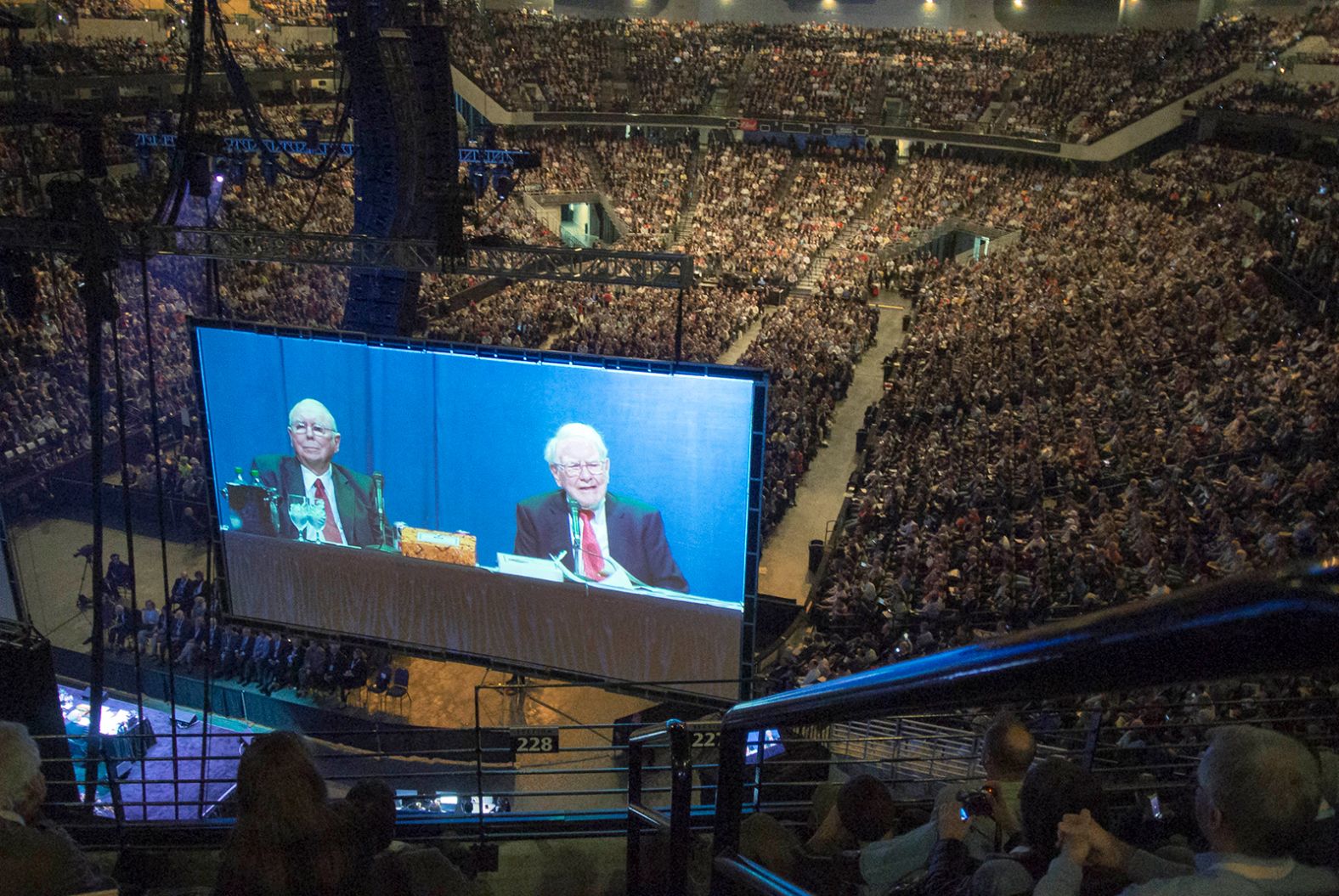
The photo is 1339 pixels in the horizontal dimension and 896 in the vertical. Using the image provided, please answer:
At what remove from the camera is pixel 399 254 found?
9.24 m

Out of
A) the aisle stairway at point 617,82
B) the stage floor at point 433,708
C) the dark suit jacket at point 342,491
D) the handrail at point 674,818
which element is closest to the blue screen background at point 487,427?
the dark suit jacket at point 342,491

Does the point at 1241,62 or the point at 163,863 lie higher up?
the point at 1241,62

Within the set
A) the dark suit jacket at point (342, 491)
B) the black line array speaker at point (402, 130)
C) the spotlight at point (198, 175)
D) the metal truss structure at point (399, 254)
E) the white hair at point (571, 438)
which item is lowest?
the dark suit jacket at point (342, 491)

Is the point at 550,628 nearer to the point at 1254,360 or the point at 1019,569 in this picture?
the point at 1019,569

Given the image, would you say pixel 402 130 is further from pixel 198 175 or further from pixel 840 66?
pixel 840 66

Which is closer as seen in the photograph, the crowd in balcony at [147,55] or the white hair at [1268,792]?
the white hair at [1268,792]

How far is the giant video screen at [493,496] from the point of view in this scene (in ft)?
26.1

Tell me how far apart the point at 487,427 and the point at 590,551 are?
4.56 feet

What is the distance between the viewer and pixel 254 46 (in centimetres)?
2736

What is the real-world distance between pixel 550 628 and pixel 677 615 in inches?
47.9

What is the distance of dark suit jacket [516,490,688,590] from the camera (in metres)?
8.20

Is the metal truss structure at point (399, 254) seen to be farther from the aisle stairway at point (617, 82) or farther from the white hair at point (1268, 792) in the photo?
the aisle stairway at point (617, 82)

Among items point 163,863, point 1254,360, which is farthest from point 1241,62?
point 163,863

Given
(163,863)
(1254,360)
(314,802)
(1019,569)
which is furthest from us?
(1254,360)
